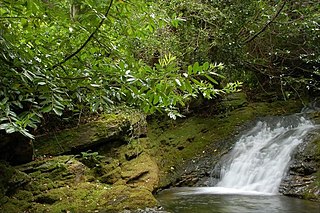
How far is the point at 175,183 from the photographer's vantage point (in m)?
7.87

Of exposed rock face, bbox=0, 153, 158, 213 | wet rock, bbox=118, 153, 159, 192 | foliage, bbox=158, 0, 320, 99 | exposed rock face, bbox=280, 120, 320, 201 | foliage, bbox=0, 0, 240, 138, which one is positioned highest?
foliage, bbox=158, 0, 320, 99

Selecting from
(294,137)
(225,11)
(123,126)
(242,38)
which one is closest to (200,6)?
(225,11)

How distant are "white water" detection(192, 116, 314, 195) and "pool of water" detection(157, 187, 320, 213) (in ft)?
1.26

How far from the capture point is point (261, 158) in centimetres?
775

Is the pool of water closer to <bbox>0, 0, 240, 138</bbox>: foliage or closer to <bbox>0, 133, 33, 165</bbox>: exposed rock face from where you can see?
<bbox>0, 133, 33, 165</bbox>: exposed rock face

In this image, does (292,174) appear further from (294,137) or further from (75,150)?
(75,150)

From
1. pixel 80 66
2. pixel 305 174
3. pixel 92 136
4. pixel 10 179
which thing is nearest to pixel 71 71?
pixel 80 66

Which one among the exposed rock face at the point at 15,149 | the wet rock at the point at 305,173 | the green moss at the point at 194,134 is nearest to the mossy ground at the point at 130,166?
the green moss at the point at 194,134

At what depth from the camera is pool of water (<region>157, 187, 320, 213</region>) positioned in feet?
17.4

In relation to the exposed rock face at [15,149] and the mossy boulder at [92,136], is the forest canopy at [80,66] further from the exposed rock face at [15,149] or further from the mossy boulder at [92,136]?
the mossy boulder at [92,136]

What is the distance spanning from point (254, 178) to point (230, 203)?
5.38 feet

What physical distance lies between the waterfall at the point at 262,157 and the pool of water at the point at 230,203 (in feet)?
1.64

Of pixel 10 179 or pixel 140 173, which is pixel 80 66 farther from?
pixel 140 173

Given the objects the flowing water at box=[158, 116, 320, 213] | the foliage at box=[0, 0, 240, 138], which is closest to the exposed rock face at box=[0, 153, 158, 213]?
the flowing water at box=[158, 116, 320, 213]
